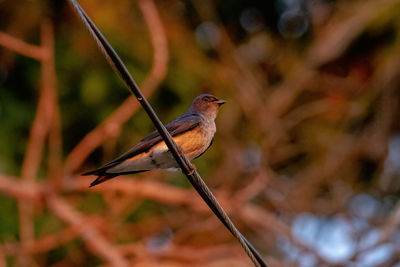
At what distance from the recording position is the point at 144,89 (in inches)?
253

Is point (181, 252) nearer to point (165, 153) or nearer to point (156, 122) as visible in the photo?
point (165, 153)

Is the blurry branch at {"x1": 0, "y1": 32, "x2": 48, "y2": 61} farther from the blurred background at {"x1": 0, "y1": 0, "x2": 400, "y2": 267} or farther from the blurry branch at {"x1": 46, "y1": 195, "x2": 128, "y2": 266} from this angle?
the blurry branch at {"x1": 46, "y1": 195, "x2": 128, "y2": 266}

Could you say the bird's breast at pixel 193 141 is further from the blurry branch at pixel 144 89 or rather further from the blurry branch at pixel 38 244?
the blurry branch at pixel 38 244

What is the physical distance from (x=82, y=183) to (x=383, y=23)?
6.22 m

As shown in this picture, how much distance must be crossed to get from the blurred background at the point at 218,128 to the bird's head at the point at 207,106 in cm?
131

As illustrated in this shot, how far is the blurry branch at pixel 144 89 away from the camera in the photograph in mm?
5697

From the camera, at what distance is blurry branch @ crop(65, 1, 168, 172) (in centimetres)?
570

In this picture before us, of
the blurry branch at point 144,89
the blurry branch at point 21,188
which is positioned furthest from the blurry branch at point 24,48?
the blurry branch at point 21,188

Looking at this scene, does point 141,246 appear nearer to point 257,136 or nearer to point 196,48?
point 257,136

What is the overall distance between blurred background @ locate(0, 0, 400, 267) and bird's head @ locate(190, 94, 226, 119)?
4.29 feet

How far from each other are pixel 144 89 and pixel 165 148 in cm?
241

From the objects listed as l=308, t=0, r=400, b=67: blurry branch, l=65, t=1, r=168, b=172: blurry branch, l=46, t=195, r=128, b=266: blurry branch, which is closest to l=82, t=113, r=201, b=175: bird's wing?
l=65, t=1, r=168, b=172: blurry branch

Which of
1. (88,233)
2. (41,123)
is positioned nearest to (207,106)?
(41,123)

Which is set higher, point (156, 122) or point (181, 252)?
point (181, 252)
